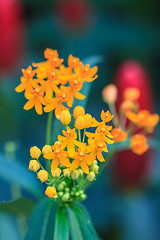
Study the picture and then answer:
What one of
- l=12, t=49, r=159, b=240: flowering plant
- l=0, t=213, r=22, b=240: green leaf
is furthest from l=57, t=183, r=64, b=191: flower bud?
l=0, t=213, r=22, b=240: green leaf

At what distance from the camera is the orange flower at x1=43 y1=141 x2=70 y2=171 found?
79cm

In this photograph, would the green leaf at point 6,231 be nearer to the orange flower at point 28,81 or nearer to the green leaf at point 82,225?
the green leaf at point 82,225

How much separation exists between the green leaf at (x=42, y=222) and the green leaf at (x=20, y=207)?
0.13 feet

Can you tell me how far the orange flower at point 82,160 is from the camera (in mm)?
792

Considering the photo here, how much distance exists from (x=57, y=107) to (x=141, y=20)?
1761 millimetres

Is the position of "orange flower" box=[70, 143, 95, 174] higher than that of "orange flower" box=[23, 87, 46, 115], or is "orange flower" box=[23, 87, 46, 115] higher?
"orange flower" box=[23, 87, 46, 115]

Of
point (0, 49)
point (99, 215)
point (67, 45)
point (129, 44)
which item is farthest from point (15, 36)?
point (99, 215)

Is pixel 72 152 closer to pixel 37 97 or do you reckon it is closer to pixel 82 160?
pixel 82 160

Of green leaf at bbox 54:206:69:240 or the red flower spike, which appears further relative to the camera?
the red flower spike

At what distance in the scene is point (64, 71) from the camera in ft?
2.98

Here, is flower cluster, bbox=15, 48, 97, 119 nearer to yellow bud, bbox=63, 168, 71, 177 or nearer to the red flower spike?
yellow bud, bbox=63, 168, 71, 177


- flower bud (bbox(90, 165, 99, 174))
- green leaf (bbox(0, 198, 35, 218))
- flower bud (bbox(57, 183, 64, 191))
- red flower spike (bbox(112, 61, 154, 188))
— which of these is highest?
red flower spike (bbox(112, 61, 154, 188))

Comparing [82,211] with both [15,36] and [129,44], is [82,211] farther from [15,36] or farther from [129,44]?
[129,44]

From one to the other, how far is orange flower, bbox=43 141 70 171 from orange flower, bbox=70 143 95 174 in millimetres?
13
